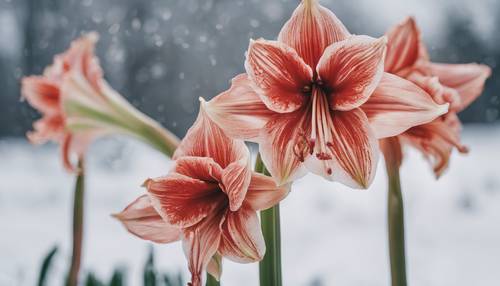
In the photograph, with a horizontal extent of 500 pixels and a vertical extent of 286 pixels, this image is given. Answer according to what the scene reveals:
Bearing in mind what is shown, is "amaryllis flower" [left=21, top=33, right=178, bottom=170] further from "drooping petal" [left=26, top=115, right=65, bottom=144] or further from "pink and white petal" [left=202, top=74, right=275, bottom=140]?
"pink and white petal" [left=202, top=74, right=275, bottom=140]

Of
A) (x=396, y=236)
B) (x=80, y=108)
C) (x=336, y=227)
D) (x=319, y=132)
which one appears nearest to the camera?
(x=319, y=132)

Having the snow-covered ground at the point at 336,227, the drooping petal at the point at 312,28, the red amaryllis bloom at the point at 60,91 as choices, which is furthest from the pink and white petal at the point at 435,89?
the snow-covered ground at the point at 336,227

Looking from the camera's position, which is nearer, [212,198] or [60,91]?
[212,198]

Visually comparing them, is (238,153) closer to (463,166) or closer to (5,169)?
(463,166)

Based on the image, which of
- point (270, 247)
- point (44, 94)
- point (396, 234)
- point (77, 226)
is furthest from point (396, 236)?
point (44, 94)

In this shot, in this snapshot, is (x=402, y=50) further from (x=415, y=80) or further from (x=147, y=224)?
(x=147, y=224)

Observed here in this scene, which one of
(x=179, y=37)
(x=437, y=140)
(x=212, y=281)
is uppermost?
(x=179, y=37)

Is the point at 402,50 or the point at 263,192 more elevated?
the point at 402,50
